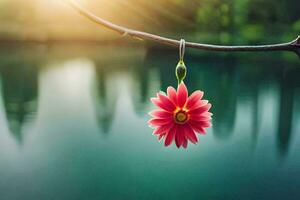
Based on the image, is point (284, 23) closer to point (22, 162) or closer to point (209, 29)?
point (209, 29)

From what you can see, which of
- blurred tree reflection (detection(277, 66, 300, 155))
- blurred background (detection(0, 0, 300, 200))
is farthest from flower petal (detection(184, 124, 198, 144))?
blurred tree reflection (detection(277, 66, 300, 155))

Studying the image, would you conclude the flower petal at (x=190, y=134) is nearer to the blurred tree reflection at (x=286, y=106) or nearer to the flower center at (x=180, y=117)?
the flower center at (x=180, y=117)

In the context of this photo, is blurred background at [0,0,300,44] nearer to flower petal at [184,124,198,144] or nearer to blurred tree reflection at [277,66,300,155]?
blurred tree reflection at [277,66,300,155]

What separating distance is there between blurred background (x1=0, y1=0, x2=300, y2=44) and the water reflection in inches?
38.2

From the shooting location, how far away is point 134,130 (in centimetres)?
945

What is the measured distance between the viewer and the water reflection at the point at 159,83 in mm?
10250

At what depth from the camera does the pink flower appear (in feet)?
0.60

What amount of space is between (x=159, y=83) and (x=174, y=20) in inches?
179

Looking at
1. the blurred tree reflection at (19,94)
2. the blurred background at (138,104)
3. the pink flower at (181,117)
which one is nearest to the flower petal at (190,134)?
the pink flower at (181,117)

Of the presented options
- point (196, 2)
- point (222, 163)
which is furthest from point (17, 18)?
point (222, 163)

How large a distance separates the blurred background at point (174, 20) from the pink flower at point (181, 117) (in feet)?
47.6

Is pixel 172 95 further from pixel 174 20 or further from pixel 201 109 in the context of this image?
pixel 174 20

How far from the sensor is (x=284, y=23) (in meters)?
15.1

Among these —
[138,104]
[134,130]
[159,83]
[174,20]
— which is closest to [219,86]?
[159,83]
